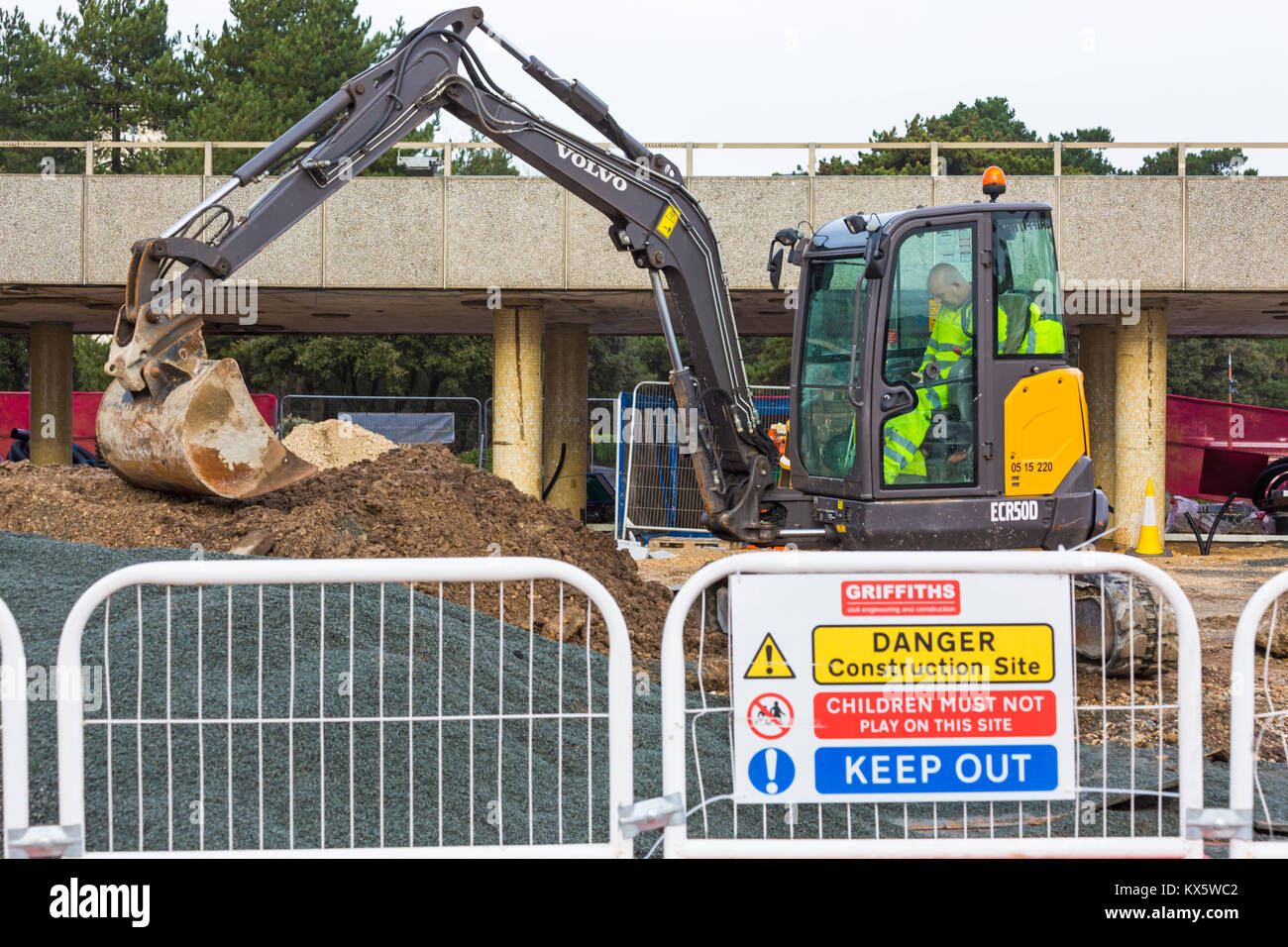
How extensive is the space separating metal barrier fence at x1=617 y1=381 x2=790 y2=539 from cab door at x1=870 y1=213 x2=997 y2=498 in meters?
9.03

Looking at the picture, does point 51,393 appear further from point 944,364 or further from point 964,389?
point 964,389

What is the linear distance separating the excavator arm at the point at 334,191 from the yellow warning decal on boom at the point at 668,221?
1 cm

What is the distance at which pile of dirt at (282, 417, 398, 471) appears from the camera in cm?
1844

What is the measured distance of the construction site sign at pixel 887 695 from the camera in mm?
3838

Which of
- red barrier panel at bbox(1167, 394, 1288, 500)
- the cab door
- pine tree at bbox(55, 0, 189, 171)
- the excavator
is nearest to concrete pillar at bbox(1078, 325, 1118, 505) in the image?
red barrier panel at bbox(1167, 394, 1288, 500)

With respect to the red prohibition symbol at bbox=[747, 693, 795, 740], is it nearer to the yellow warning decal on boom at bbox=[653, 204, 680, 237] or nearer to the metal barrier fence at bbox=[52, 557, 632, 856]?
the metal barrier fence at bbox=[52, 557, 632, 856]

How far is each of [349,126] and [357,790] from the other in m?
5.75

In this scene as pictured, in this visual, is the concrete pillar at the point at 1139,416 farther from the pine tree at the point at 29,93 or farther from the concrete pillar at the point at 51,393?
the pine tree at the point at 29,93

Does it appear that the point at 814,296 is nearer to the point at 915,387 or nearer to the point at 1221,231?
the point at 915,387

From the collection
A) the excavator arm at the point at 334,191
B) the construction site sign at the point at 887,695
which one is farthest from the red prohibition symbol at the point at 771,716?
the excavator arm at the point at 334,191

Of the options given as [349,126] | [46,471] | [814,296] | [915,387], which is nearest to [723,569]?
[915,387]

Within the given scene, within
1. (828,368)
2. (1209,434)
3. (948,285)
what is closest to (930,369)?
(948,285)

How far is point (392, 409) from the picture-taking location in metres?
36.1

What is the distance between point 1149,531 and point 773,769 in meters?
15.5
